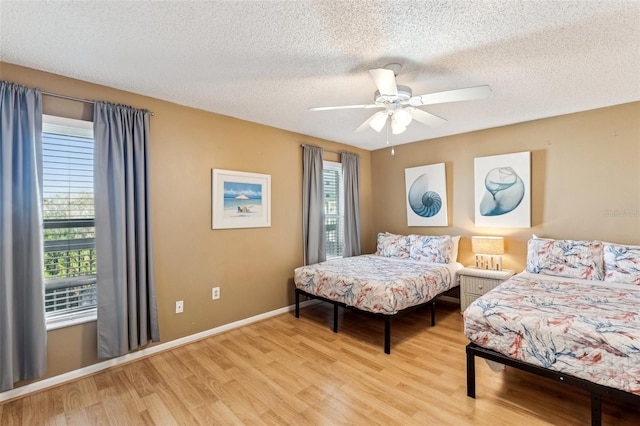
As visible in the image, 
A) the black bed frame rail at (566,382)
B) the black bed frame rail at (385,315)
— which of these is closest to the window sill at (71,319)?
the black bed frame rail at (385,315)

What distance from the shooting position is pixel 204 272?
331cm

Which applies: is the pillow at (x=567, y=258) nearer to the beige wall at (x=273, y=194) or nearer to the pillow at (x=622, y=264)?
the pillow at (x=622, y=264)

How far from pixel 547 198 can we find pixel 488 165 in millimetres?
789

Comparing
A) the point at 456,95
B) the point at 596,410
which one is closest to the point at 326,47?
the point at 456,95

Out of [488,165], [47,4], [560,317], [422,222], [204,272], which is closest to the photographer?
[47,4]

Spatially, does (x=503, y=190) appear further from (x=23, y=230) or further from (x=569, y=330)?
(x=23, y=230)

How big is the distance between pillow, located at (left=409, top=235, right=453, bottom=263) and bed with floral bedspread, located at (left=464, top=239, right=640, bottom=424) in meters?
1.14

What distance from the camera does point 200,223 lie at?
10.8 feet

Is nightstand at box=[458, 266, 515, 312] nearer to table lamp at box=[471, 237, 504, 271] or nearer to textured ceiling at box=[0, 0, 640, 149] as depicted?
table lamp at box=[471, 237, 504, 271]

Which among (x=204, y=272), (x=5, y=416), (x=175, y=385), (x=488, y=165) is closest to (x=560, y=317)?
(x=488, y=165)

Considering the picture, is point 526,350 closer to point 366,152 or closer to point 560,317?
point 560,317

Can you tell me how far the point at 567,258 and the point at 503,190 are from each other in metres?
1.13

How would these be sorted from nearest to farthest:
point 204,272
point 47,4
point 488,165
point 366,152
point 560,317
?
point 47,4, point 560,317, point 204,272, point 488,165, point 366,152

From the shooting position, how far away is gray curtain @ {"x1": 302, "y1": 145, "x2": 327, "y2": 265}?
429 cm
